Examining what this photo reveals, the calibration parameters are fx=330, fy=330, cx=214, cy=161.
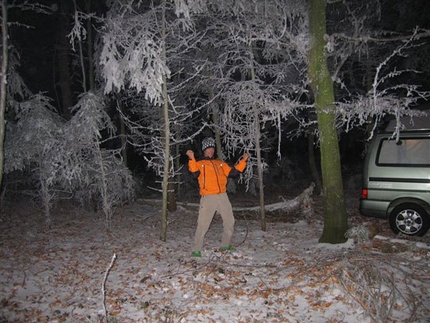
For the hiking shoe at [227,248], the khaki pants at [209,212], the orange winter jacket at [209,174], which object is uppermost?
the orange winter jacket at [209,174]

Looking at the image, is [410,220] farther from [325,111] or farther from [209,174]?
[209,174]

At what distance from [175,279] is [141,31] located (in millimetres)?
4639

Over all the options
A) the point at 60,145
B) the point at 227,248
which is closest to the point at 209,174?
the point at 227,248

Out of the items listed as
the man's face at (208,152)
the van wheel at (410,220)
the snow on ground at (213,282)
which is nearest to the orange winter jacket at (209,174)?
the man's face at (208,152)

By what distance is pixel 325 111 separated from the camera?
245 inches

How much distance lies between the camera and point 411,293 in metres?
4.29

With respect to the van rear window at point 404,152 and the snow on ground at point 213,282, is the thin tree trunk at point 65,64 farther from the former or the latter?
the van rear window at point 404,152

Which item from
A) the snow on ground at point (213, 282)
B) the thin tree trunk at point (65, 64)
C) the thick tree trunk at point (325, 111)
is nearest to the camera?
the snow on ground at point (213, 282)

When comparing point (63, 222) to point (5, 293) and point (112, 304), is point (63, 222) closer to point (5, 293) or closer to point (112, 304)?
point (5, 293)

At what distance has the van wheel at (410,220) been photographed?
6977 mm

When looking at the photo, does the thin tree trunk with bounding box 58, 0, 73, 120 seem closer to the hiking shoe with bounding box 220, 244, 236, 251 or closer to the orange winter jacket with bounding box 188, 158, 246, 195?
the orange winter jacket with bounding box 188, 158, 246, 195

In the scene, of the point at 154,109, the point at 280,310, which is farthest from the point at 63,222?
the point at 280,310

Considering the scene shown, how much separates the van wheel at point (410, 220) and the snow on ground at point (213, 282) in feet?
3.63

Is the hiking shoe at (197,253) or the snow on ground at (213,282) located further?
the hiking shoe at (197,253)
